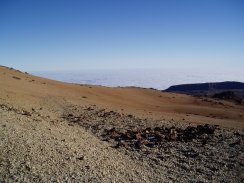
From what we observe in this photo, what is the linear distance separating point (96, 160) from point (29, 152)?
2.79m

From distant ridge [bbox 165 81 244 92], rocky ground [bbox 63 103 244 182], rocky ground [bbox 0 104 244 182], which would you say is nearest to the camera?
rocky ground [bbox 0 104 244 182]

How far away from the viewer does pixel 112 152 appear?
14766 mm

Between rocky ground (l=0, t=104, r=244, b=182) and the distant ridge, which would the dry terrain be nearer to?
rocky ground (l=0, t=104, r=244, b=182)

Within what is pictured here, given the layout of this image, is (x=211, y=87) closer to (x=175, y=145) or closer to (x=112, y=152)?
(x=175, y=145)

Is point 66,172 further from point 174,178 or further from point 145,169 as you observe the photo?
point 174,178

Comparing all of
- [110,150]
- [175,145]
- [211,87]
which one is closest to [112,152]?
[110,150]

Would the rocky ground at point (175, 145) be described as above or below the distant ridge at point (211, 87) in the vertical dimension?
below

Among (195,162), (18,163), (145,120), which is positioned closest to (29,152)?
(18,163)

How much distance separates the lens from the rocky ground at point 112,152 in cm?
1155

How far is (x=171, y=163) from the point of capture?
45.5 ft

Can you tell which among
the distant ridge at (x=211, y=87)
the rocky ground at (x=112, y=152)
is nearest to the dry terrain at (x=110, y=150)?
the rocky ground at (x=112, y=152)

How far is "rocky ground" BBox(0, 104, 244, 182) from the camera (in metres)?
11.5

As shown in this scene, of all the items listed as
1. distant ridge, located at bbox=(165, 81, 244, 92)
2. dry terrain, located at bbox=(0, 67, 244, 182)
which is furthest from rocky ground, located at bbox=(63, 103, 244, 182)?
distant ridge, located at bbox=(165, 81, 244, 92)

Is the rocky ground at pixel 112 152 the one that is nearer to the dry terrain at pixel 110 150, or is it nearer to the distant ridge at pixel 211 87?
the dry terrain at pixel 110 150
